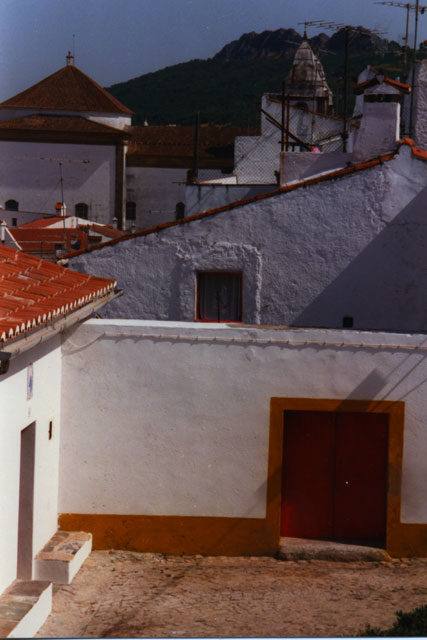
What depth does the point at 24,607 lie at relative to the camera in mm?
7297

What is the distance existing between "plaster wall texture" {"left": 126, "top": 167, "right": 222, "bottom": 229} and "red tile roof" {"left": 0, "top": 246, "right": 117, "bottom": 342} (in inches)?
1896

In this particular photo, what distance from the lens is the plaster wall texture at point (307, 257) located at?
550 inches

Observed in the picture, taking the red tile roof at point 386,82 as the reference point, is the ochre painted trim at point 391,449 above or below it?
below

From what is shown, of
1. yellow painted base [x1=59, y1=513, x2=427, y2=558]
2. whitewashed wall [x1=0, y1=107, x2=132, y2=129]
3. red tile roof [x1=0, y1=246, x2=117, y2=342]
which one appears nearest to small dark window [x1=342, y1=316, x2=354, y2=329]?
red tile roof [x1=0, y1=246, x2=117, y2=342]

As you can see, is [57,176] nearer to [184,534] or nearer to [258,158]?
[258,158]

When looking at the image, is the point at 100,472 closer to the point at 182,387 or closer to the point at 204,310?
the point at 182,387

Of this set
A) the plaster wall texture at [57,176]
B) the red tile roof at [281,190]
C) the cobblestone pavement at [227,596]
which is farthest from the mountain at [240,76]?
the cobblestone pavement at [227,596]

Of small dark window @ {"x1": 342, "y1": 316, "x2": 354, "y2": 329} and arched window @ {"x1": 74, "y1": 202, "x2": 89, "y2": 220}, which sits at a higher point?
arched window @ {"x1": 74, "y1": 202, "x2": 89, "y2": 220}

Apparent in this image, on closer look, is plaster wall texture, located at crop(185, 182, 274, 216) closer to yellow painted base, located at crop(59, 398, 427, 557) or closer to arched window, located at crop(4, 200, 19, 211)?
yellow painted base, located at crop(59, 398, 427, 557)

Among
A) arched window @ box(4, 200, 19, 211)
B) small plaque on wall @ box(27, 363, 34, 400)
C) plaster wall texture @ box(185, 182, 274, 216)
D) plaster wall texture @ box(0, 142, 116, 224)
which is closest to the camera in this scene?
small plaque on wall @ box(27, 363, 34, 400)

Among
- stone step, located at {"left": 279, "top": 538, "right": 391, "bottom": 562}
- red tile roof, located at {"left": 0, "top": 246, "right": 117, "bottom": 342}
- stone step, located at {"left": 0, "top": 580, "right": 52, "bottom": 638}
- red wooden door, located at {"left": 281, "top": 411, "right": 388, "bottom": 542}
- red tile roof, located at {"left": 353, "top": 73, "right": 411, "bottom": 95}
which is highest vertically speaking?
red tile roof, located at {"left": 353, "top": 73, "right": 411, "bottom": 95}

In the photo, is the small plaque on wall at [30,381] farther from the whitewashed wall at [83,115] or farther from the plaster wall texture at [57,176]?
the whitewashed wall at [83,115]

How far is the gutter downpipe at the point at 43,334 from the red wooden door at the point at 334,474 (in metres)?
2.46

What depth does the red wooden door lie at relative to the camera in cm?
975
